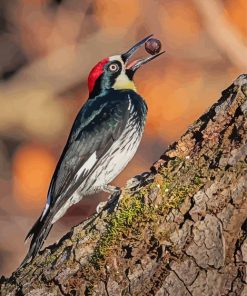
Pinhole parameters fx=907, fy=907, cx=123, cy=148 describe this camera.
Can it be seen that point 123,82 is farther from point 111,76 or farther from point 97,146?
point 97,146

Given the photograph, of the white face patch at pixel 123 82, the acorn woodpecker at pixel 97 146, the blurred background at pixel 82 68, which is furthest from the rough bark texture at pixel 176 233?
the blurred background at pixel 82 68

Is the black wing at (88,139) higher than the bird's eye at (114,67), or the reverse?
the bird's eye at (114,67)

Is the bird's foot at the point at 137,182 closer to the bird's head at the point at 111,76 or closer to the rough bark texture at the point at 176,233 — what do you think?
the rough bark texture at the point at 176,233

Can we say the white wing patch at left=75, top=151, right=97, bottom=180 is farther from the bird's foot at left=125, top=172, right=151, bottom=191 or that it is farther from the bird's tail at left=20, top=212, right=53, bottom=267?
the bird's foot at left=125, top=172, right=151, bottom=191

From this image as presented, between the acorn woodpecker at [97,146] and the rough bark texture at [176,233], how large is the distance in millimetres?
1178

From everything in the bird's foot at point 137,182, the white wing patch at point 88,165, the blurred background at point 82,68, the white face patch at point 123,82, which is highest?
the blurred background at point 82,68

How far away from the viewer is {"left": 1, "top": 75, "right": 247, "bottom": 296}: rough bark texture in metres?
2.83

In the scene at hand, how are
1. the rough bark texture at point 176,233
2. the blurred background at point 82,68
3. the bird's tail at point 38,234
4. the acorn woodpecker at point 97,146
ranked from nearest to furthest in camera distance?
the rough bark texture at point 176,233, the bird's tail at point 38,234, the acorn woodpecker at point 97,146, the blurred background at point 82,68

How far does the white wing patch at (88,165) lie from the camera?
4.62 m

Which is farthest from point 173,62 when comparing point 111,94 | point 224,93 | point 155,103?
point 224,93

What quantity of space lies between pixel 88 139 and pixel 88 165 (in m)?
0.14

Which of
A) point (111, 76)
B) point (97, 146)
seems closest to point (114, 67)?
point (111, 76)

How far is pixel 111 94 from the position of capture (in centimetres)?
509

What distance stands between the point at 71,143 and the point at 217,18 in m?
4.28
